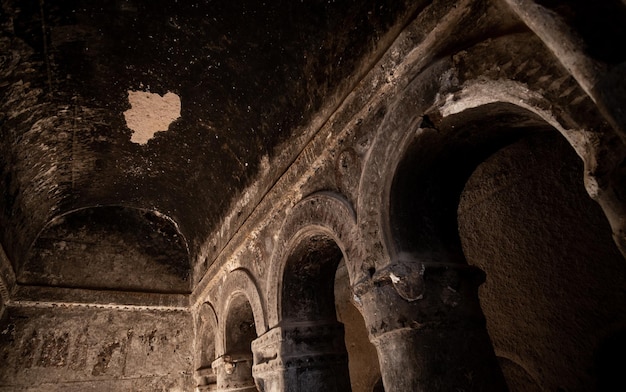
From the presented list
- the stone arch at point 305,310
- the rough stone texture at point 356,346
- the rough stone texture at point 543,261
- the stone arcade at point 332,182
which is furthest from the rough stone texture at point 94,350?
the rough stone texture at point 543,261

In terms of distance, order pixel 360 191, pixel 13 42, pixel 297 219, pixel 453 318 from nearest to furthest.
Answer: pixel 453 318 → pixel 360 191 → pixel 13 42 → pixel 297 219

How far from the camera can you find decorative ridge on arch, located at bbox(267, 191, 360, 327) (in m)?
2.26

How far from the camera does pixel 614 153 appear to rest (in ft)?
3.75

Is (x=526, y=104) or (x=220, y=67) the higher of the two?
(x=220, y=67)

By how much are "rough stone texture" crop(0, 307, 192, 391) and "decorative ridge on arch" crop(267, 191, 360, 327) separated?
3017 mm

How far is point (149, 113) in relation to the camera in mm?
3615

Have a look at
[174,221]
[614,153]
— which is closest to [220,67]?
[614,153]

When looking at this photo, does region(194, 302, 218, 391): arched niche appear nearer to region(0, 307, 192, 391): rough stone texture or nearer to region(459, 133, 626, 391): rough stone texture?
region(0, 307, 192, 391): rough stone texture

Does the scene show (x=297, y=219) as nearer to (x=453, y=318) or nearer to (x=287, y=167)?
(x=287, y=167)

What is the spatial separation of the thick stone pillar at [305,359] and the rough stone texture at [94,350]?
287cm

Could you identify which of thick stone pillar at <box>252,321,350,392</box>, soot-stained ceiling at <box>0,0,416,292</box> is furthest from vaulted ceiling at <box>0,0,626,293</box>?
thick stone pillar at <box>252,321,350,392</box>

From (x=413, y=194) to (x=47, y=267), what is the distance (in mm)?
5300

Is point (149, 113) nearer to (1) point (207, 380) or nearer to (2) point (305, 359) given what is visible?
(2) point (305, 359)

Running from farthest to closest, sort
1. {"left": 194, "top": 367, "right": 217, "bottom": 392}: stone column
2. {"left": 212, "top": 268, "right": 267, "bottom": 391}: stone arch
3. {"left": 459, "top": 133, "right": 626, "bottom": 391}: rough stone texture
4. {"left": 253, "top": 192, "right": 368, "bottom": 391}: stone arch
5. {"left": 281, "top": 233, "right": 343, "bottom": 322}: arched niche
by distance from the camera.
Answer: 1. {"left": 194, "top": 367, "right": 217, "bottom": 392}: stone column
2. {"left": 212, "top": 268, "right": 267, "bottom": 391}: stone arch
3. {"left": 281, "top": 233, "right": 343, "bottom": 322}: arched niche
4. {"left": 253, "top": 192, "right": 368, "bottom": 391}: stone arch
5. {"left": 459, "top": 133, "right": 626, "bottom": 391}: rough stone texture
